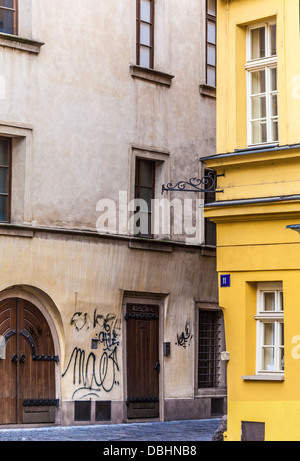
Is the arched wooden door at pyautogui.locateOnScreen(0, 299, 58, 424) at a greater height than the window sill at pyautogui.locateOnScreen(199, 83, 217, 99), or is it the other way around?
the window sill at pyautogui.locateOnScreen(199, 83, 217, 99)

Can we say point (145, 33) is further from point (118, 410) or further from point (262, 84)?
point (118, 410)

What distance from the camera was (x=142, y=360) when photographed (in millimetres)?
21641

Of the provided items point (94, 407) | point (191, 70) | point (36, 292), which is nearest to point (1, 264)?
point (36, 292)

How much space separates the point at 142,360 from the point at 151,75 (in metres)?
6.29

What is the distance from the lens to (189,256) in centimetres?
2288

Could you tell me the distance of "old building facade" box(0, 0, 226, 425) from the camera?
64.1 ft

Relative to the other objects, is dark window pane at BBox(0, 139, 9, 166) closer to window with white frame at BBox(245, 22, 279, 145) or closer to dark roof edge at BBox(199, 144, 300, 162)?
dark roof edge at BBox(199, 144, 300, 162)

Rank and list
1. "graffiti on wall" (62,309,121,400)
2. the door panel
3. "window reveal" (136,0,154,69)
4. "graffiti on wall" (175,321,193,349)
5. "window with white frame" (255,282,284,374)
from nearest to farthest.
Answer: "window with white frame" (255,282,284,374) < the door panel < "graffiti on wall" (62,309,121,400) < "window reveal" (136,0,154,69) < "graffiti on wall" (175,321,193,349)

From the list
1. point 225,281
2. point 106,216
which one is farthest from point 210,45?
point 225,281

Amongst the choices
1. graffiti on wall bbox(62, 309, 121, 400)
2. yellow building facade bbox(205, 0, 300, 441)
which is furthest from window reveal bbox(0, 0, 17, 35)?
graffiti on wall bbox(62, 309, 121, 400)

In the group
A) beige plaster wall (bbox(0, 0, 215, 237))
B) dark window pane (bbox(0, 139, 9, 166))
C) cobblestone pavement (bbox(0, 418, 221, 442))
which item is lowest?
cobblestone pavement (bbox(0, 418, 221, 442))

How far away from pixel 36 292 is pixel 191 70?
6.94 metres

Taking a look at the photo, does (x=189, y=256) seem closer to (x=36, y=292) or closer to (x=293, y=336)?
(x=36, y=292)

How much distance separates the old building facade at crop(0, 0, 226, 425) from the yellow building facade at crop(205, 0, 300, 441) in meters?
4.59
